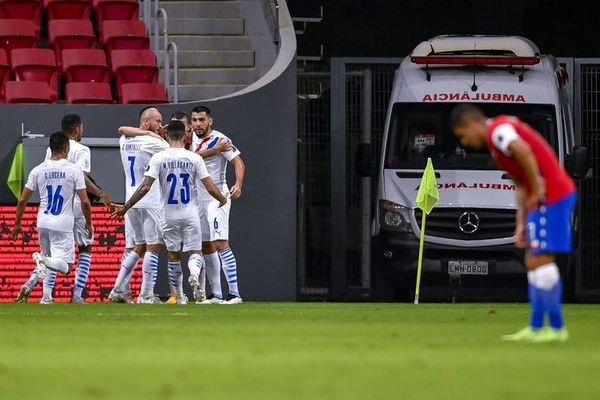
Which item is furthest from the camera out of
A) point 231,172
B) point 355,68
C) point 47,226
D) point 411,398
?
point 355,68

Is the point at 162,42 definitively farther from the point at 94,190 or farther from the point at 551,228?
the point at 551,228

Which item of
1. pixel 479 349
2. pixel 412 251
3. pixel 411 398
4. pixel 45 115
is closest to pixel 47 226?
pixel 45 115

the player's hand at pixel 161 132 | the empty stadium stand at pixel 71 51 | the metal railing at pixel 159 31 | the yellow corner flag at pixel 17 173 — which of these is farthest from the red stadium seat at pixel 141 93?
the player's hand at pixel 161 132

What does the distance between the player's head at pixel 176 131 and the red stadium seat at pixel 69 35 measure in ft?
19.5

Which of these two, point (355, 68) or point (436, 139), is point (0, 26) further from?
point (436, 139)

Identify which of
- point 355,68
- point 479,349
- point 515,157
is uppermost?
point 355,68

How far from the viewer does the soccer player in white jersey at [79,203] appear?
19219mm

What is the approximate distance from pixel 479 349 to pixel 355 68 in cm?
1407

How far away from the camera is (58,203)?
18781 mm

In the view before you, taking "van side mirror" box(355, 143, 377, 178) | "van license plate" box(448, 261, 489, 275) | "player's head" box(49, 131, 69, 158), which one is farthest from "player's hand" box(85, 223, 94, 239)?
"van license plate" box(448, 261, 489, 275)

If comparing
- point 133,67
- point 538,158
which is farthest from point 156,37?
point 538,158

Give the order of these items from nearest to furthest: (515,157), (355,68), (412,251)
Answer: (515,157) < (412,251) < (355,68)

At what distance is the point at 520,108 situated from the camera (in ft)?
70.1

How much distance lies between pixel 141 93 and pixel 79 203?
12.5ft
